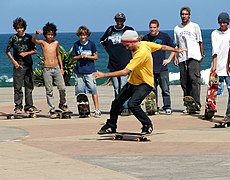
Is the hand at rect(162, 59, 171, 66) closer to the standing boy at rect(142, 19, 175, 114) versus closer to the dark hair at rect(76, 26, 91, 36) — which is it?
the standing boy at rect(142, 19, 175, 114)

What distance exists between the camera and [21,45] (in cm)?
1523

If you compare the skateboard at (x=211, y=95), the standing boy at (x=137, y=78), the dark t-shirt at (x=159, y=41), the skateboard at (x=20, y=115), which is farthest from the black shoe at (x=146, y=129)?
the skateboard at (x=20, y=115)

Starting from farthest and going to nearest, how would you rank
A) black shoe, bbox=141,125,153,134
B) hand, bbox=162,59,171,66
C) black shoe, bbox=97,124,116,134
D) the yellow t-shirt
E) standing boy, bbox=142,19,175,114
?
1. standing boy, bbox=142,19,175,114
2. hand, bbox=162,59,171,66
3. black shoe, bbox=97,124,116,134
4. black shoe, bbox=141,125,153,134
5. the yellow t-shirt

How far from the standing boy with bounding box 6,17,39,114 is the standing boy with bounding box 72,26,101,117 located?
36.8 inches

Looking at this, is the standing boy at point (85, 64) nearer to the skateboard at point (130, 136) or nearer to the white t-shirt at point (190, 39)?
the white t-shirt at point (190, 39)

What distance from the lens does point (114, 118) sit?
472 inches

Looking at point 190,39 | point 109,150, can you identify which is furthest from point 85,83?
point 109,150

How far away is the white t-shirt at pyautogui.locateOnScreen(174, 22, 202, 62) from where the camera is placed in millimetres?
15008

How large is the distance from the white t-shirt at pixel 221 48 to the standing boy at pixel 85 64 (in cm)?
242

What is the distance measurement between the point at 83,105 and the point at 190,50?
92.2 inches

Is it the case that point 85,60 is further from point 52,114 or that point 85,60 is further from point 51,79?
point 52,114

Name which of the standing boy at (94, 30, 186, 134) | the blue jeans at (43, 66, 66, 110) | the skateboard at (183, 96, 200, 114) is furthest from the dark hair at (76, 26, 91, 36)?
the standing boy at (94, 30, 186, 134)

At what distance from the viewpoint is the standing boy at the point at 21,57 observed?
15195 mm

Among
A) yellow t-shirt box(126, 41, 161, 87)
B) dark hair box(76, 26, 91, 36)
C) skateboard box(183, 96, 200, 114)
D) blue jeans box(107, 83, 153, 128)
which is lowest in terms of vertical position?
skateboard box(183, 96, 200, 114)
